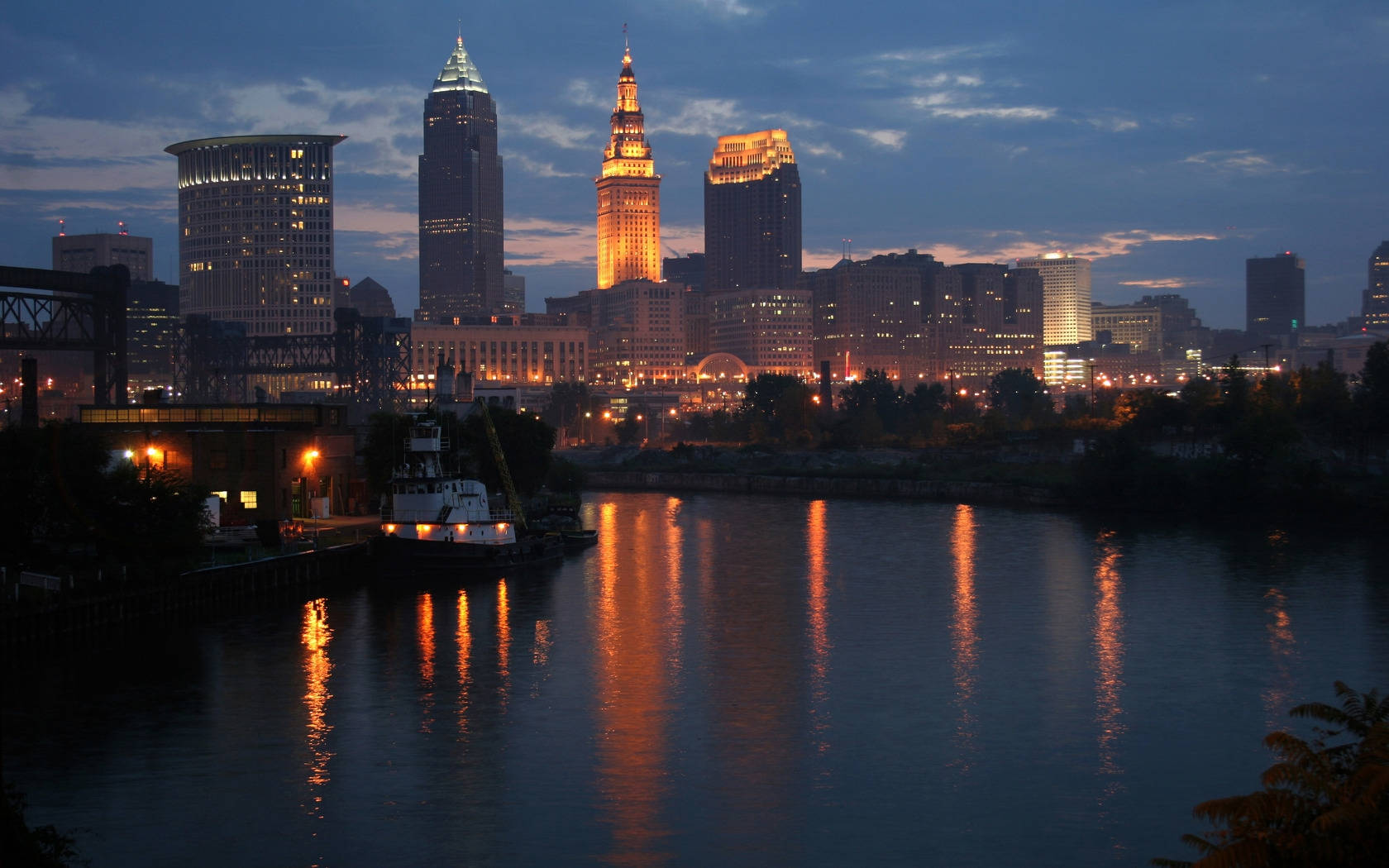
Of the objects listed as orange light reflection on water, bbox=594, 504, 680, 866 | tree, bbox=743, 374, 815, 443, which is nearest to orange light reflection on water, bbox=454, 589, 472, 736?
orange light reflection on water, bbox=594, 504, 680, 866

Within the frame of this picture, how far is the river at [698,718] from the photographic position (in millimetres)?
24406

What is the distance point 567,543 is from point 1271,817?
5750 cm

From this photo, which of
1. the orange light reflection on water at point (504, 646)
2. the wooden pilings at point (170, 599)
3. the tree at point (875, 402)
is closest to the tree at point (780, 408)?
the tree at point (875, 402)

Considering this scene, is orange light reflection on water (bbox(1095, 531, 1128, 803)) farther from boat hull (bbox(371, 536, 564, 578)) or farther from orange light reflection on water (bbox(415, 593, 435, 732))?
boat hull (bbox(371, 536, 564, 578))

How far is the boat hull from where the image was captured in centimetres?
5659

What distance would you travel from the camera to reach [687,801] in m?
26.0

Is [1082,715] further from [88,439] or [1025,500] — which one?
[1025,500]

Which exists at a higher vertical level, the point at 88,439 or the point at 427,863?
the point at 88,439

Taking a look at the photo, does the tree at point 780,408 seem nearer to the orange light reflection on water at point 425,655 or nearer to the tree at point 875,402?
the tree at point 875,402

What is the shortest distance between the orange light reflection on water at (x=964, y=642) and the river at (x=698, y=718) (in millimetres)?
177

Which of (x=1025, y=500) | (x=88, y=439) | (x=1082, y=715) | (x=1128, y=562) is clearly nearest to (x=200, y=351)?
(x=1025, y=500)

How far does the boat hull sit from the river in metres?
1.59

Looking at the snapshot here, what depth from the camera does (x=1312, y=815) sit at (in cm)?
1391

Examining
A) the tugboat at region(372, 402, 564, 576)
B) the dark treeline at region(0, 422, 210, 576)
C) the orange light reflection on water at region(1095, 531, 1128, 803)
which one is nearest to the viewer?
the orange light reflection on water at region(1095, 531, 1128, 803)
